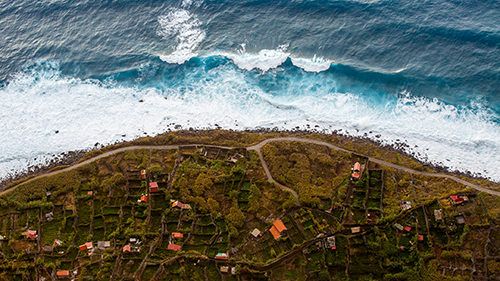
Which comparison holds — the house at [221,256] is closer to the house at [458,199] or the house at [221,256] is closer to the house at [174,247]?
the house at [174,247]

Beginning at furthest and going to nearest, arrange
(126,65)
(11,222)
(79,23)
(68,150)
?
(79,23)
(126,65)
(68,150)
(11,222)

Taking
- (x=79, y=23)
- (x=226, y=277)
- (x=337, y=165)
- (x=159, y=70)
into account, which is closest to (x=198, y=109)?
(x=159, y=70)

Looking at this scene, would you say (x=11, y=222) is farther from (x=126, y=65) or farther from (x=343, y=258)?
(x=343, y=258)

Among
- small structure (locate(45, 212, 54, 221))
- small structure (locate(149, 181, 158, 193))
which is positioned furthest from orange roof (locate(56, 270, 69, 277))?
small structure (locate(149, 181, 158, 193))

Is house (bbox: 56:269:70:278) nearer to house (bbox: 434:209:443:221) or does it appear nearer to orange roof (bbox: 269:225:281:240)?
orange roof (bbox: 269:225:281:240)

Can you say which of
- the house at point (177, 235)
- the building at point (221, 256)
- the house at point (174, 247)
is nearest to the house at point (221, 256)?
the building at point (221, 256)

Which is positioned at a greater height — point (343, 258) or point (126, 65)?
point (126, 65)
